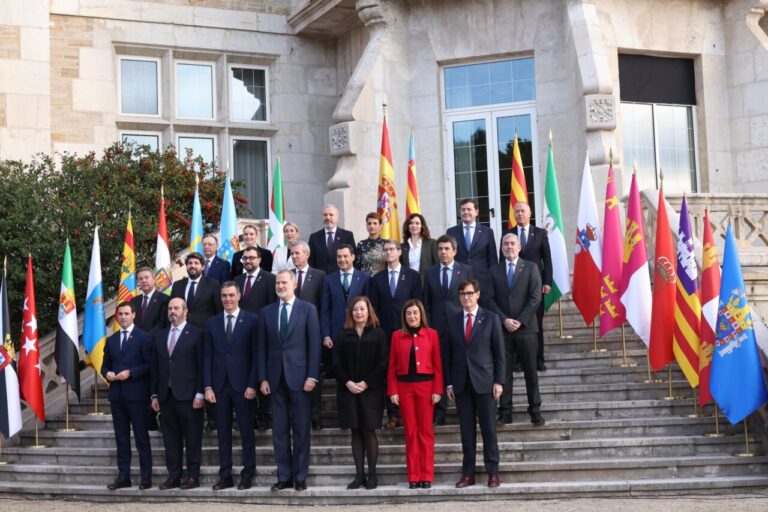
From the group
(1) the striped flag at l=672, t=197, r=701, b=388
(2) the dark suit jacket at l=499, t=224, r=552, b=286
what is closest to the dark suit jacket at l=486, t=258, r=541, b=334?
(2) the dark suit jacket at l=499, t=224, r=552, b=286

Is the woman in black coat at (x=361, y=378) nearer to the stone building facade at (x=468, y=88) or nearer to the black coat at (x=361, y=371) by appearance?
the black coat at (x=361, y=371)

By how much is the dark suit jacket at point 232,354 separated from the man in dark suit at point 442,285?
169 centimetres

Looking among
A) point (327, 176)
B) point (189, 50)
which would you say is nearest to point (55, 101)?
Result: point (189, 50)

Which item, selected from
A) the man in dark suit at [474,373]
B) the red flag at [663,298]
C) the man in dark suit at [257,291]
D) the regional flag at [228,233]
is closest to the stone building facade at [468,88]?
the regional flag at [228,233]

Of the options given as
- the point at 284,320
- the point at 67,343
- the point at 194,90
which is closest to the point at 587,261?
the point at 284,320

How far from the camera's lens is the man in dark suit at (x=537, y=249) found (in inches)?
487

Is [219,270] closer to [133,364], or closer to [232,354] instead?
[133,364]

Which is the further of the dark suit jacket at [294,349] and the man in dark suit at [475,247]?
the man in dark suit at [475,247]

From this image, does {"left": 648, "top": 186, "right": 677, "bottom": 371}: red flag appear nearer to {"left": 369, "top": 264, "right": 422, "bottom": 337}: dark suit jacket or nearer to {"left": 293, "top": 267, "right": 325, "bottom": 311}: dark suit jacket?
{"left": 369, "top": 264, "right": 422, "bottom": 337}: dark suit jacket

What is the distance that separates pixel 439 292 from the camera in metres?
11.2

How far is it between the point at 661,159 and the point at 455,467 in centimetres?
879

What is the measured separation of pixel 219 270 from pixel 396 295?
7.64 feet

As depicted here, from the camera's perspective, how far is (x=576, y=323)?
13852mm

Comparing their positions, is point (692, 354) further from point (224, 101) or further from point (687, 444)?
point (224, 101)
